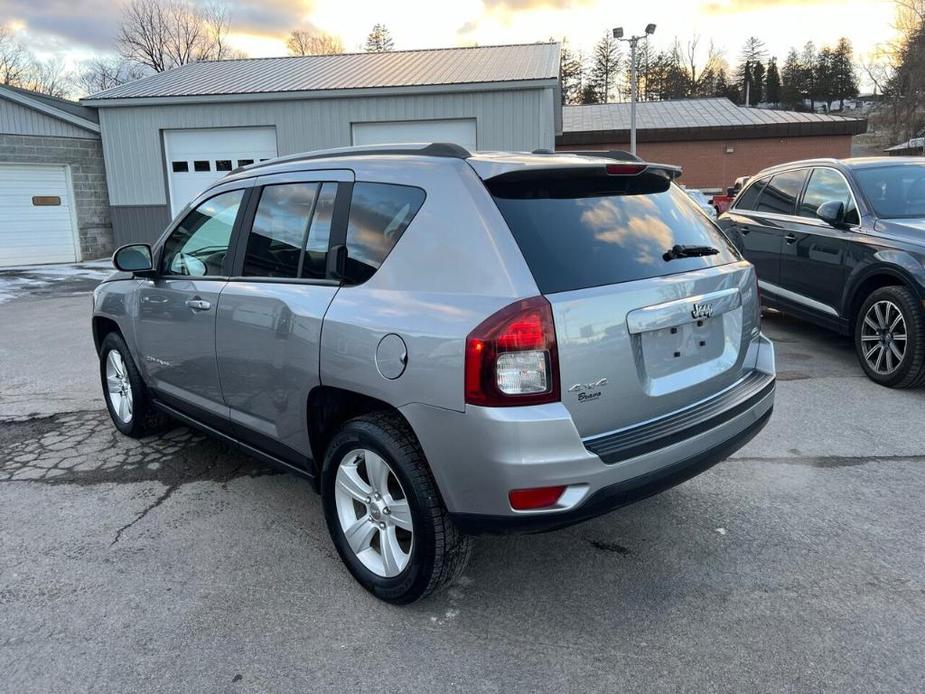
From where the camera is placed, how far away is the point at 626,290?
2615mm

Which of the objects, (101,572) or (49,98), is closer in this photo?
(101,572)

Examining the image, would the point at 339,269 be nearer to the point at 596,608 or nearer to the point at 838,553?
the point at 596,608

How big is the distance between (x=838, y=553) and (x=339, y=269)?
8.41 ft

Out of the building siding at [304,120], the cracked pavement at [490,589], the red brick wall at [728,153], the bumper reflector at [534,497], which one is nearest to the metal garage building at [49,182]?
the building siding at [304,120]

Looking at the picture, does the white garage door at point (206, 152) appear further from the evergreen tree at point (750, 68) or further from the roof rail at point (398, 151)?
the evergreen tree at point (750, 68)

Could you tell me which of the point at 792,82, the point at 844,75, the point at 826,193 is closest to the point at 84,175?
the point at 826,193

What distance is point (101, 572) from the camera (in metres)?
3.17

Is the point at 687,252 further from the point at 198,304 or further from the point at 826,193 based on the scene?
the point at 826,193

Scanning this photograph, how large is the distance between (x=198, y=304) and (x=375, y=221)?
1362mm

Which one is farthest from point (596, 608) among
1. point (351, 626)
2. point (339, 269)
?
point (339, 269)

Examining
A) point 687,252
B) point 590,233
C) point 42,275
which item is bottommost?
point 42,275

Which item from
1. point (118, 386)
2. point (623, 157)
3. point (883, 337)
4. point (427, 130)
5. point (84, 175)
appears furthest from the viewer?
point (84, 175)

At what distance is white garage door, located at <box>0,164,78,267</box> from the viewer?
16.8 metres

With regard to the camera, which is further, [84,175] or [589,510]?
[84,175]
